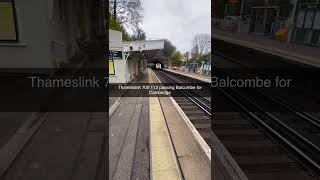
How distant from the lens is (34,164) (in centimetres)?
402

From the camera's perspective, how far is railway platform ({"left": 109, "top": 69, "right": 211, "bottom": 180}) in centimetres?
425

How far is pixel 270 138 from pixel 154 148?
8.84 ft

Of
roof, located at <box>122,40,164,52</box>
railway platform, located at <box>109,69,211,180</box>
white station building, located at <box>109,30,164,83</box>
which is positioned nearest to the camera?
railway platform, located at <box>109,69,211,180</box>

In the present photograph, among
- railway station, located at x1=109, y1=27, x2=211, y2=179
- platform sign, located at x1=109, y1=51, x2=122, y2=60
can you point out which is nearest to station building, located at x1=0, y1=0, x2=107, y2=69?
railway station, located at x1=109, y1=27, x2=211, y2=179

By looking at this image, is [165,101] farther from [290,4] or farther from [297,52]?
[290,4]

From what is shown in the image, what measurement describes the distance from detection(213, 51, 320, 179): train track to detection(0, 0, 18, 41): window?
5.60 meters

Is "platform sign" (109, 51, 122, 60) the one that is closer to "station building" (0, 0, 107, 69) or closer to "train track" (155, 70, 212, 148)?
"station building" (0, 0, 107, 69)

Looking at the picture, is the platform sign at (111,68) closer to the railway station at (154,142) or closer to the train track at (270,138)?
the railway station at (154,142)

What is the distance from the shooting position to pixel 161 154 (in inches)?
191

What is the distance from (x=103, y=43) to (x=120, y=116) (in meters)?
3.21

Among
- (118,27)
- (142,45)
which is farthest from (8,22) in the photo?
(142,45)

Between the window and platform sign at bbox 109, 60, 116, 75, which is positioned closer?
the window

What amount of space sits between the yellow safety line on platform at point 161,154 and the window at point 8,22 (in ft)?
13.5

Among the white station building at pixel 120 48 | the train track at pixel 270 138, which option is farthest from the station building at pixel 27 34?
the train track at pixel 270 138
